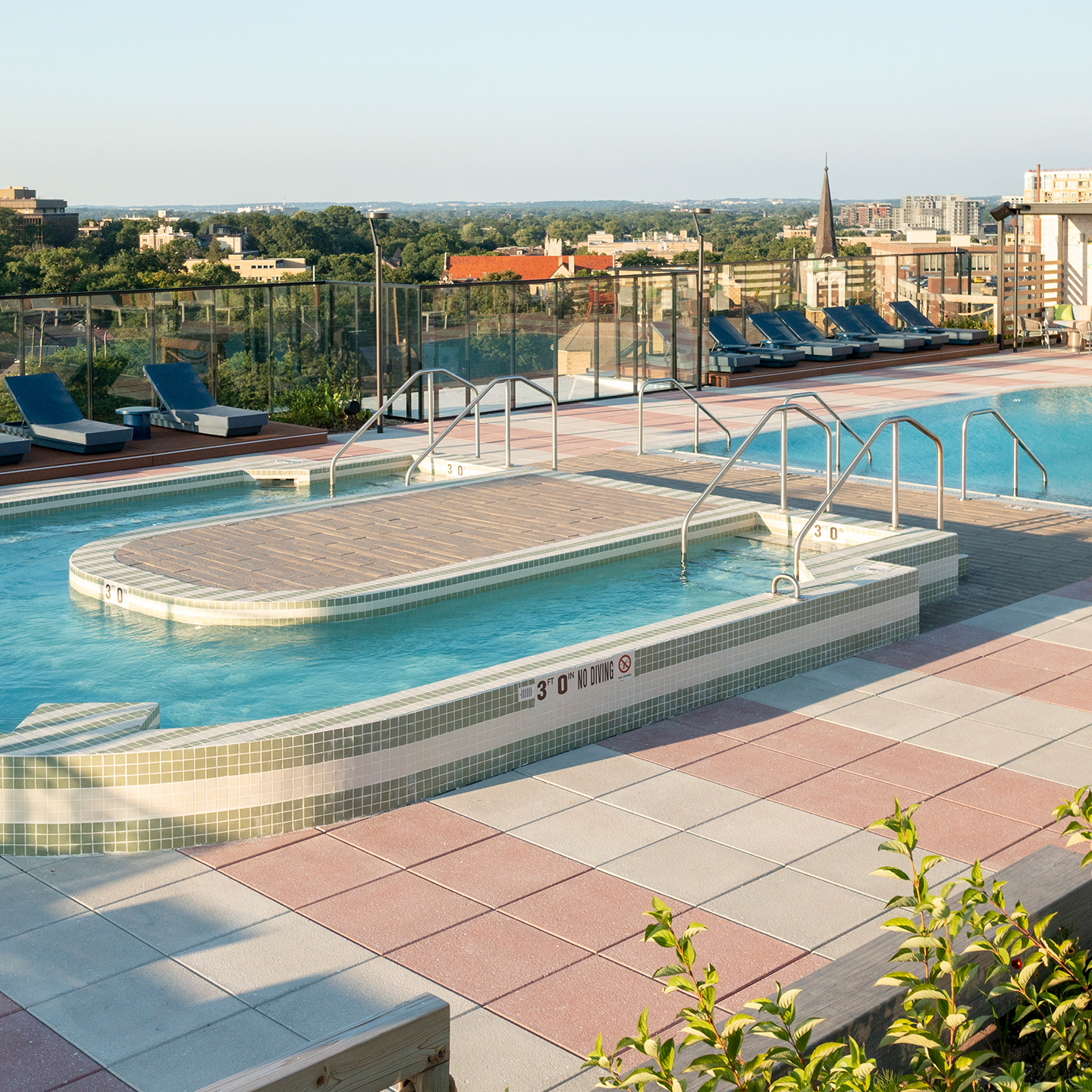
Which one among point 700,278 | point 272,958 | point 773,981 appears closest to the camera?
point 773,981

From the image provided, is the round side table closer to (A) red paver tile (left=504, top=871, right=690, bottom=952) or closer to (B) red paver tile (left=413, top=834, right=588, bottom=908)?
(B) red paver tile (left=413, top=834, right=588, bottom=908)

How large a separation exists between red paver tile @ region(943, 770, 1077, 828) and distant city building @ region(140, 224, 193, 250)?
81.6 metres

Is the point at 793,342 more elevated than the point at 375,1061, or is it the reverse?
the point at 793,342

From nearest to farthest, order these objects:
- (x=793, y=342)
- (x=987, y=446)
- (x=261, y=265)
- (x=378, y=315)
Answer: (x=987, y=446)
(x=378, y=315)
(x=793, y=342)
(x=261, y=265)

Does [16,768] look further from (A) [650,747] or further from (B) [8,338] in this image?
(B) [8,338]

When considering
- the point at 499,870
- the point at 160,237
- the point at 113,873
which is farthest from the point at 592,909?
the point at 160,237

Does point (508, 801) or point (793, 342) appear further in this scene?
point (793, 342)

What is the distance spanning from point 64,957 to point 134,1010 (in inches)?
17.9

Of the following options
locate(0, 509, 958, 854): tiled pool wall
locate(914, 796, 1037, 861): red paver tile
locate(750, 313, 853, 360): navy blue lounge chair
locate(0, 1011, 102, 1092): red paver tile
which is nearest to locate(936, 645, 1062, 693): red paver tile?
locate(0, 509, 958, 854): tiled pool wall

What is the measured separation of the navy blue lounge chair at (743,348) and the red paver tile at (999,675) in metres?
13.3

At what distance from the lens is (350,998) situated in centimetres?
384

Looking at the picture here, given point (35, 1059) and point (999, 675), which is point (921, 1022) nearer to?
point (35, 1059)

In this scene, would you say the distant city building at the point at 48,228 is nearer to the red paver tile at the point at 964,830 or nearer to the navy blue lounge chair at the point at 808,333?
the navy blue lounge chair at the point at 808,333

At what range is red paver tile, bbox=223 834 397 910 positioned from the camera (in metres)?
4.57
